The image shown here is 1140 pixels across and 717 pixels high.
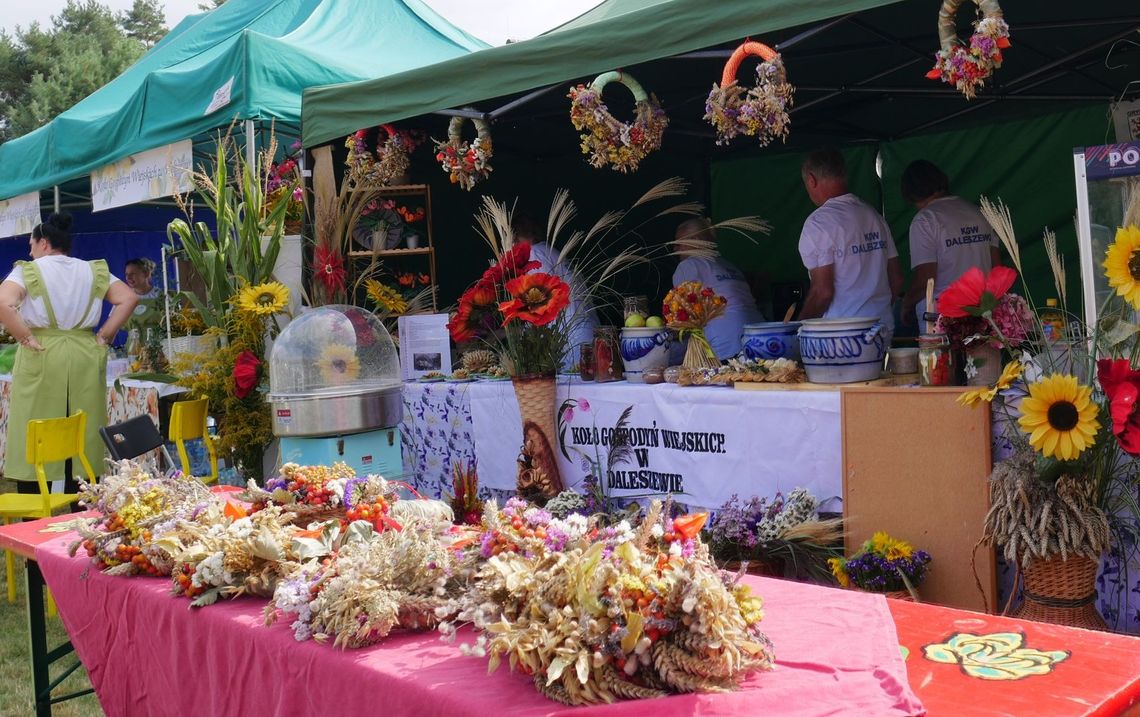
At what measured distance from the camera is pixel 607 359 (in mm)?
4520

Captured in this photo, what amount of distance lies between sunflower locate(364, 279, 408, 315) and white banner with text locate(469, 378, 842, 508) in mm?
1203

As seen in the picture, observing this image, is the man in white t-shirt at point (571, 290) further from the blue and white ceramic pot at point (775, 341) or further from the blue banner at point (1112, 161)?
the blue banner at point (1112, 161)

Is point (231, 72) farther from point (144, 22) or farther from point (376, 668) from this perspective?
point (144, 22)

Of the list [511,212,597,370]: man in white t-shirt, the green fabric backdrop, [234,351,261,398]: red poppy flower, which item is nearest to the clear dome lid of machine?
[234,351,261,398]: red poppy flower

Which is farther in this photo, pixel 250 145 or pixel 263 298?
pixel 250 145

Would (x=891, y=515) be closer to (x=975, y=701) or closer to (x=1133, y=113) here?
(x=975, y=701)

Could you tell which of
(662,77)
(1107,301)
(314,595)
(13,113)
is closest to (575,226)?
(662,77)

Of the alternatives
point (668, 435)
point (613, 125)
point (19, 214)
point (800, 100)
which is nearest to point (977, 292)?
point (668, 435)

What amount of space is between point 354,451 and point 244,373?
38.7 inches

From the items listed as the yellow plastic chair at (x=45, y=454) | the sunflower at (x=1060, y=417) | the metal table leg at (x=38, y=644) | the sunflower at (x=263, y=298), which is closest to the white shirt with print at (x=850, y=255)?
the sunflower at (x=1060, y=417)

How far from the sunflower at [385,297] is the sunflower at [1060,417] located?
3832mm

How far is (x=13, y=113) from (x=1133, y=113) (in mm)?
26250

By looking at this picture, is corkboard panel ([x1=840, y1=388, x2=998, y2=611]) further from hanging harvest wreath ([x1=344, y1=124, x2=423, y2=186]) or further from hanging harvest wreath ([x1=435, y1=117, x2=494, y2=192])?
hanging harvest wreath ([x1=344, y1=124, x2=423, y2=186])

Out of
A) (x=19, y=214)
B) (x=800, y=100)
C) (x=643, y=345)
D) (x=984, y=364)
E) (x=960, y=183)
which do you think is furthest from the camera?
(x=19, y=214)
